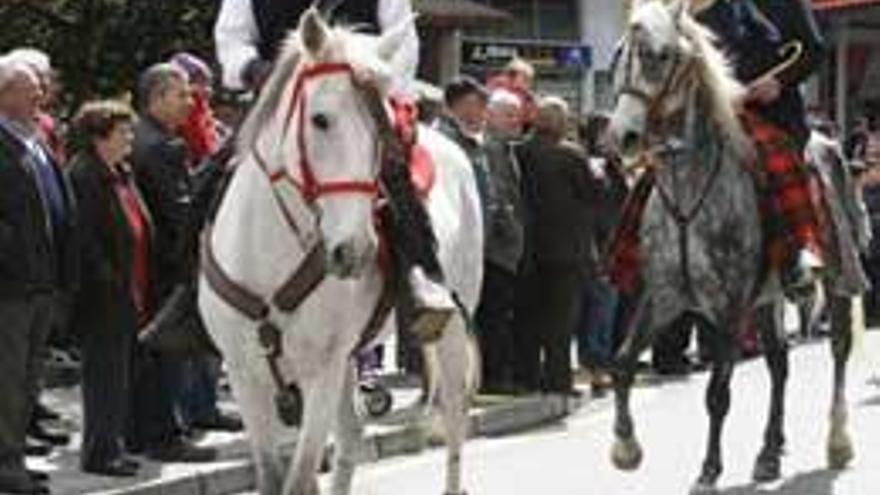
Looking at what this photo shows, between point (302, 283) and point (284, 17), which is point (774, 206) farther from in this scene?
point (302, 283)

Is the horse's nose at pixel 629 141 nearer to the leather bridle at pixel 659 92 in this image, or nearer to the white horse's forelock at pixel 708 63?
the leather bridle at pixel 659 92

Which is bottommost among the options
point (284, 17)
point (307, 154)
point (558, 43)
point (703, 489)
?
point (703, 489)

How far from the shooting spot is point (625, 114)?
32.8 feet

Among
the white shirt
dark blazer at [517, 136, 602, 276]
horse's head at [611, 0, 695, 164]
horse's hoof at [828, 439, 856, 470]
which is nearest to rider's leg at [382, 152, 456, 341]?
the white shirt

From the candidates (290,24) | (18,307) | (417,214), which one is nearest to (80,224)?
(18,307)

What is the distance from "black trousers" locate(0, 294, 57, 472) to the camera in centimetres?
1028

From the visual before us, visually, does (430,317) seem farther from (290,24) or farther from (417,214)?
(290,24)

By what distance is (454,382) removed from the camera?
1027 centimetres

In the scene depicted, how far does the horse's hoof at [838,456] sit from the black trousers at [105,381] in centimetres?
392

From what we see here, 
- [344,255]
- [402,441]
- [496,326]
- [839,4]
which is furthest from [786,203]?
[839,4]

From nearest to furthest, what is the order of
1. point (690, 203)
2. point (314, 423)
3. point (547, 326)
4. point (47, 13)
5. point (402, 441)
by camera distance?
point (314, 423)
point (690, 203)
point (402, 441)
point (47, 13)
point (547, 326)

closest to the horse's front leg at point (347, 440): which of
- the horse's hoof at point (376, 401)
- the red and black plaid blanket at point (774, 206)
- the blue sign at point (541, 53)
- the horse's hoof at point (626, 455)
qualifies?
the horse's hoof at point (626, 455)

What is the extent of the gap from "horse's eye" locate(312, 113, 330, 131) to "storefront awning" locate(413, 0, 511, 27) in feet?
72.7

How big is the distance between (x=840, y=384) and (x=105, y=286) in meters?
4.24
